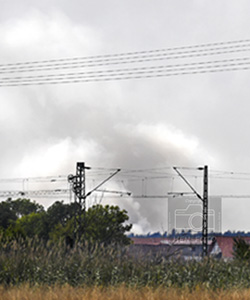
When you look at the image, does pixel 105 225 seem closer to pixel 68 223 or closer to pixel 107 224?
pixel 107 224

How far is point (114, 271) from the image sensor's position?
65.2ft

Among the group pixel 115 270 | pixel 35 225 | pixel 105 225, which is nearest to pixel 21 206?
pixel 35 225

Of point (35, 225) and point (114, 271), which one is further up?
point (35, 225)

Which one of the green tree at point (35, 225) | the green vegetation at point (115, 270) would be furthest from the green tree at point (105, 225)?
the green vegetation at point (115, 270)

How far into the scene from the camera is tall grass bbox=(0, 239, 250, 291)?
1977 cm

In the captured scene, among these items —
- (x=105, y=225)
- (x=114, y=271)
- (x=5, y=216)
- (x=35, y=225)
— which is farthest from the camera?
(x=35, y=225)

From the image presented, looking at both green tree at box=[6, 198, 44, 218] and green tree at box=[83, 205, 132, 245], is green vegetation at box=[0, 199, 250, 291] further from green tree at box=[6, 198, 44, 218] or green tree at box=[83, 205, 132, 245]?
green tree at box=[6, 198, 44, 218]

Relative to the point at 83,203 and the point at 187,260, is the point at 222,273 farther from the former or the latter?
the point at 83,203

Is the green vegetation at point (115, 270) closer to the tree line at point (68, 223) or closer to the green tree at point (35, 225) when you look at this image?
the tree line at point (68, 223)

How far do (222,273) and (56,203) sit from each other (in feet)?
240

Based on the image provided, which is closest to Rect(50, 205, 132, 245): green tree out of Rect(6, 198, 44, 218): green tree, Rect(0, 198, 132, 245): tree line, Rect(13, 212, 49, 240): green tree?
Rect(0, 198, 132, 245): tree line

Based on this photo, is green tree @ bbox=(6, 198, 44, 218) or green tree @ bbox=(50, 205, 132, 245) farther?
green tree @ bbox=(6, 198, 44, 218)

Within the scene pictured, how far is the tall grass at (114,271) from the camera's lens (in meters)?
19.8

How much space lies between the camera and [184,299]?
13.1 m
